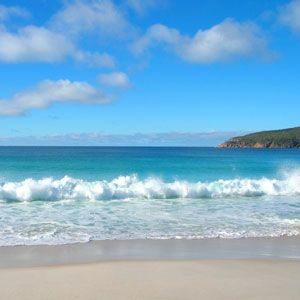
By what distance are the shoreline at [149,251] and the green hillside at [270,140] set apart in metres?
146

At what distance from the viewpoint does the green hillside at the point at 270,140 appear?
144m

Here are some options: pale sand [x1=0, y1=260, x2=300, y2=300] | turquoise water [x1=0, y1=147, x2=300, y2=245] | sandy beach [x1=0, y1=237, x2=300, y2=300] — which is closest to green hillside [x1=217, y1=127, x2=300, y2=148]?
turquoise water [x1=0, y1=147, x2=300, y2=245]

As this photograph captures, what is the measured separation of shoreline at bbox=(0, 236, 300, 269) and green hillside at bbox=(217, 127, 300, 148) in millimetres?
146078

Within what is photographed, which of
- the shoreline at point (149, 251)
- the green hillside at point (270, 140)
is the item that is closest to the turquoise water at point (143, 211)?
the shoreline at point (149, 251)

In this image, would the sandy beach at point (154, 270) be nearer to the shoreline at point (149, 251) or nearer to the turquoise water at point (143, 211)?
the shoreline at point (149, 251)

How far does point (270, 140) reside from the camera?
152m

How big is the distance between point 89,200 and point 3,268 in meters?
9.96

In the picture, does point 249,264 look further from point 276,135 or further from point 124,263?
point 276,135

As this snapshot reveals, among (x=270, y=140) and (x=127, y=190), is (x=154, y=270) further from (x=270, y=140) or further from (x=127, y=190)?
(x=270, y=140)

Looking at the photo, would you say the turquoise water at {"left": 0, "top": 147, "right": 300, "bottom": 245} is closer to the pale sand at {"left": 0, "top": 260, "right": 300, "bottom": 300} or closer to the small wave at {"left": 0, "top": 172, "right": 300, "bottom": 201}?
the small wave at {"left": 0, "top": 172, "right": 300, "bottom": 201}

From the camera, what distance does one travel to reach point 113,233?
894 centimetres

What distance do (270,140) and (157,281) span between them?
15675 centimetres

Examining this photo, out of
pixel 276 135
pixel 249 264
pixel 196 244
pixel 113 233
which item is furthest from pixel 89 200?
pixel 276 135

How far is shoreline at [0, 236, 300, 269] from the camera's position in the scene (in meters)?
6.71
